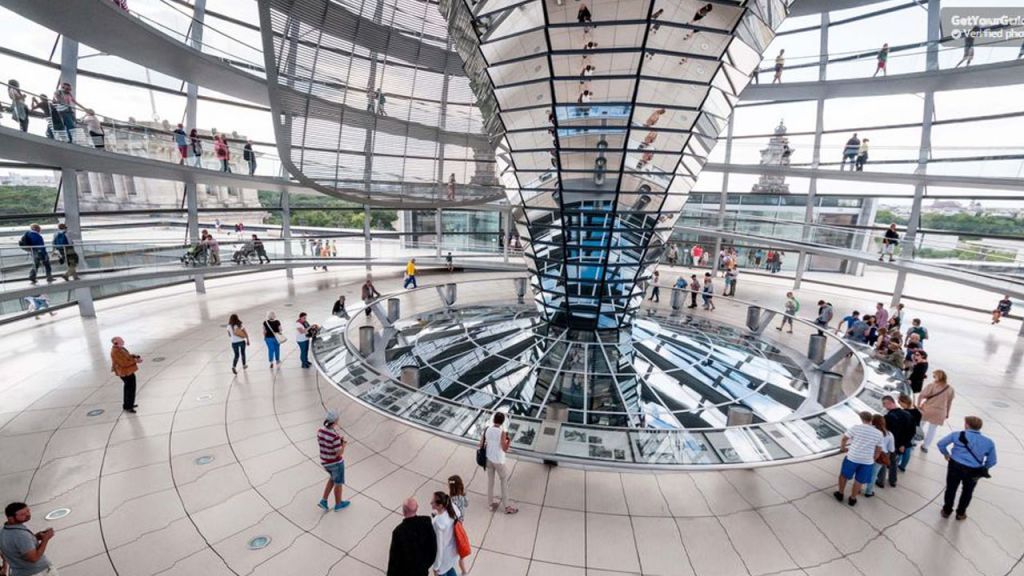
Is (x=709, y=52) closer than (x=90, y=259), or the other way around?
(x=709, y=52)

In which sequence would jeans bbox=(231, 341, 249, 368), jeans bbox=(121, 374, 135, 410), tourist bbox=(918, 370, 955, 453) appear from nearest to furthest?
tourist bbox=(918, 370, 955, 453), jeans bbox=(121, 374, 135, 410), jeans bbox=(231, 341, 249, 368)

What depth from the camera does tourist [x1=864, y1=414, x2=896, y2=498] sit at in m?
6.81

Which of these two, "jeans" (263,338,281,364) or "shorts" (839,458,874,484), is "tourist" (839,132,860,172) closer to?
"shorts" (839,458,874,484)

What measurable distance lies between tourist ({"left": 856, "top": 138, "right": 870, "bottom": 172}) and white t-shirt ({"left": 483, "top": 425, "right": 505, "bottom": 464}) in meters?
24.0

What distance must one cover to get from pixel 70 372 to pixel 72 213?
7.32m

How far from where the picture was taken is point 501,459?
6480mm

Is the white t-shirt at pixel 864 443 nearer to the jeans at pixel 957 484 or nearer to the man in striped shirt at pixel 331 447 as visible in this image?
the jeans at pixel 957 484

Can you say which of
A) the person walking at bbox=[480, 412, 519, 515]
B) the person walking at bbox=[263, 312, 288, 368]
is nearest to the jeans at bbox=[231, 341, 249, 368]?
the person walking at bbox=[263, 312, 288, 368]

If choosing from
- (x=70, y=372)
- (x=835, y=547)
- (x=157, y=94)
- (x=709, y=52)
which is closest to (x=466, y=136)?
(x=157, y=94)

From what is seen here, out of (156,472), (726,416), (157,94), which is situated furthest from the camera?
(157,94)

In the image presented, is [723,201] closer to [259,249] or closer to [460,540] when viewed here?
Answer: [259,249]

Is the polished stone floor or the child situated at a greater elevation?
the child

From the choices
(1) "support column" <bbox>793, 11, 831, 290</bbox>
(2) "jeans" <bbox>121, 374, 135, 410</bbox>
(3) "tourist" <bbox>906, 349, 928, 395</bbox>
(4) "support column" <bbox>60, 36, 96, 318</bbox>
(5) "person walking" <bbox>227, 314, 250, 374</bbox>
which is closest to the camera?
(2) "jeans" <bbox>121, 374, 135, 410</bbox>

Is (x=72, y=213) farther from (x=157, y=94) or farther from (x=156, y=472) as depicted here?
(x=156, y=472)
